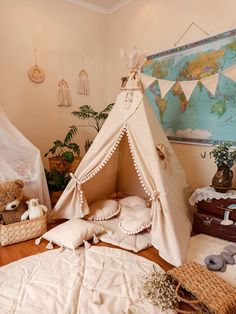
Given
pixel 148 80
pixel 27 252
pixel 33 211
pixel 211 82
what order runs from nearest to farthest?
pixel 27 252, pixel 33 211, pixel 211 82, pixel 148 80

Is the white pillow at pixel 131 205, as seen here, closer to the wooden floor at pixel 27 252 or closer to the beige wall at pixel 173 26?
the wooden floor at pixel 27 252

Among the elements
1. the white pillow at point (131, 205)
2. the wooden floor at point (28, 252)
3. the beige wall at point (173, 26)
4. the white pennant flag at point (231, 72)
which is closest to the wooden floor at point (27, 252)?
the wooden floor at point (28, 252)

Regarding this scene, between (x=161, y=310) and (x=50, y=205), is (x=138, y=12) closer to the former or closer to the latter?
(x=50, y=205)

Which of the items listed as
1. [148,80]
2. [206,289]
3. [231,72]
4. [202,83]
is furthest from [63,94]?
[206,289]

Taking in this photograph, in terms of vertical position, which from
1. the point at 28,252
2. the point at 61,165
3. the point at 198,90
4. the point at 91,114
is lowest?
the point at 28,252

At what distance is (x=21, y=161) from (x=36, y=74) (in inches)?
52.0

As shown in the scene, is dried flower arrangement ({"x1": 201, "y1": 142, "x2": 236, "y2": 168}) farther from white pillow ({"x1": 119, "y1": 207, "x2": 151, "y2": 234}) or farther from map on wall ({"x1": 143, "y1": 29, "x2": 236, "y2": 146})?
white pillow ({"x1": 119, "y1": 207, "x2": 151, "y2": 234})

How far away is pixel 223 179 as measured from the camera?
2.20 meters

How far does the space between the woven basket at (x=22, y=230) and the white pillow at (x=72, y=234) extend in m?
0.11

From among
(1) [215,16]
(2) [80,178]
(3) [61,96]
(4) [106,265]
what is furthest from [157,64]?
(4) [106,265]

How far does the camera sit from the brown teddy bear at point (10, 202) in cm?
221

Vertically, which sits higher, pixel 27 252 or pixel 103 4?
pixel 103 4

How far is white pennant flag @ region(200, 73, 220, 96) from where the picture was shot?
246 centimetres

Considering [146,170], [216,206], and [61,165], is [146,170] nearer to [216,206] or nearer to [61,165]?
[216,206]
